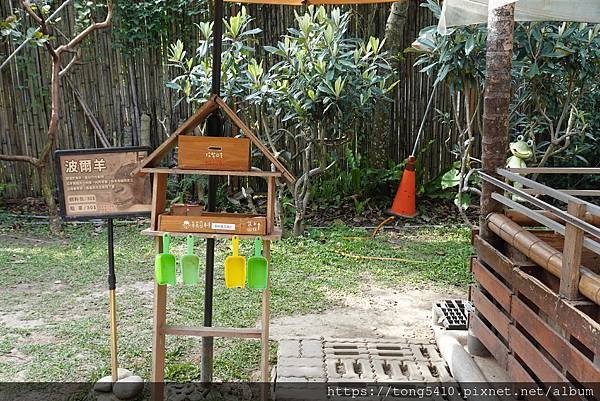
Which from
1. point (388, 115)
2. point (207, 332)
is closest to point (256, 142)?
point (207, 332)

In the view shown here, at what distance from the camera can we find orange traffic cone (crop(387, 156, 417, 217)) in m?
6.90

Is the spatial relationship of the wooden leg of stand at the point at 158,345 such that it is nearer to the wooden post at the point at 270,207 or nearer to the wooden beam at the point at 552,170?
the wooden post at the point at 270,207

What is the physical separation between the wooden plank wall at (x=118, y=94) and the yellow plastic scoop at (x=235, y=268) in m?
4.72

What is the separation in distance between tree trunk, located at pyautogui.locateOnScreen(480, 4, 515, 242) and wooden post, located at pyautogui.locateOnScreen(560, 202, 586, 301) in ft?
3.32

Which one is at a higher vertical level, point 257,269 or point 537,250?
point 537,250

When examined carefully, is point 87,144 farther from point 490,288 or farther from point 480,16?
point 490,288

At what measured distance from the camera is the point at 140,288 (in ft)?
15.3

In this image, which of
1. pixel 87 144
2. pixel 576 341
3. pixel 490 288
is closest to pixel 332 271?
pixel 490 288

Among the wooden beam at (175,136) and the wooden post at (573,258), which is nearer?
the wooden post at (573,258)

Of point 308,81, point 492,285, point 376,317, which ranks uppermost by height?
point 308,81

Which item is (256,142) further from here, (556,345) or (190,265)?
(556,345)

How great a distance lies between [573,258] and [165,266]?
5.72ft

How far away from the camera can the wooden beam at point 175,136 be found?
2.72m

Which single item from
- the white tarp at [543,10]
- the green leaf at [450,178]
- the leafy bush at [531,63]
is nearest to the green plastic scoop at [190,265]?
the white tarp at [543,10]
